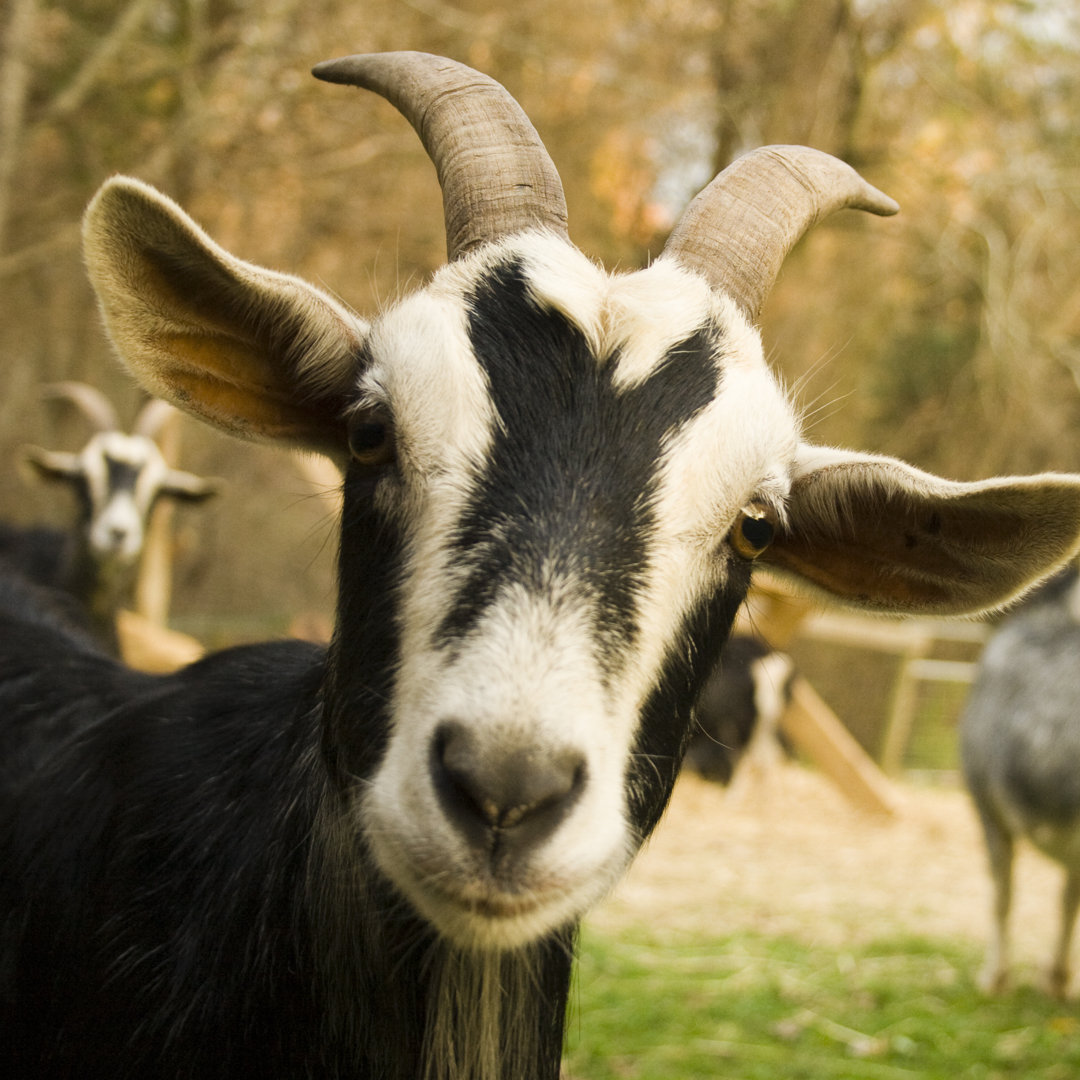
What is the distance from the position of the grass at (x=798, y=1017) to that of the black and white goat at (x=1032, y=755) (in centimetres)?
46

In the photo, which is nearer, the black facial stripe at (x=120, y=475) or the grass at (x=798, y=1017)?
the grass at (x=798, y=1017)

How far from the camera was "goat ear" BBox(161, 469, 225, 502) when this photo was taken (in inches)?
356

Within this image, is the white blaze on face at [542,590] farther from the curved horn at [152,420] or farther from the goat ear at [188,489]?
the curved horn at [152,420]

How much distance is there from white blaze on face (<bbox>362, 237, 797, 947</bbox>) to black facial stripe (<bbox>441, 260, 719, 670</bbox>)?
0.02m

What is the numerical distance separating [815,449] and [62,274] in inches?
416

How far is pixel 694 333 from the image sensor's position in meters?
2.22

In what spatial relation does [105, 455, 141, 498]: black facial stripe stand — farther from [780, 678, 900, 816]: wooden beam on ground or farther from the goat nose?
the goat nose

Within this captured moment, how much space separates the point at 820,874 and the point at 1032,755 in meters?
3.26

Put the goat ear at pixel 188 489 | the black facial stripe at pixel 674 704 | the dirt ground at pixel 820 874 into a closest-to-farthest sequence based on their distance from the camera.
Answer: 1. the black facial stripe at pixel 674 704
2. the dirt ground at pixel 820 874
3. the goat ear at pixel 188 489

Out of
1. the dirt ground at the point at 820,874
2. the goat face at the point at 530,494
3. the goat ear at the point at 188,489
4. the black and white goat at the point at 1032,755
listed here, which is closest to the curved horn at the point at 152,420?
the goat ear at the point at 188,489

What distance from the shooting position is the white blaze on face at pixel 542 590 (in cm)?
167

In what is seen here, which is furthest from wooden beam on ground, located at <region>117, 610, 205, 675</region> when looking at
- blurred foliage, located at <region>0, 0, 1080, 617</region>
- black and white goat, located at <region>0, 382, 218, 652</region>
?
blurred foliage, located at <region>0, 0, 1080, 617</region>

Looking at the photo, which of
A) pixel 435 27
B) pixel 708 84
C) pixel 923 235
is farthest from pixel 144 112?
pixel 923 235

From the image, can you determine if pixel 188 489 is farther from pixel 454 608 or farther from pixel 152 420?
pixel 454 608
